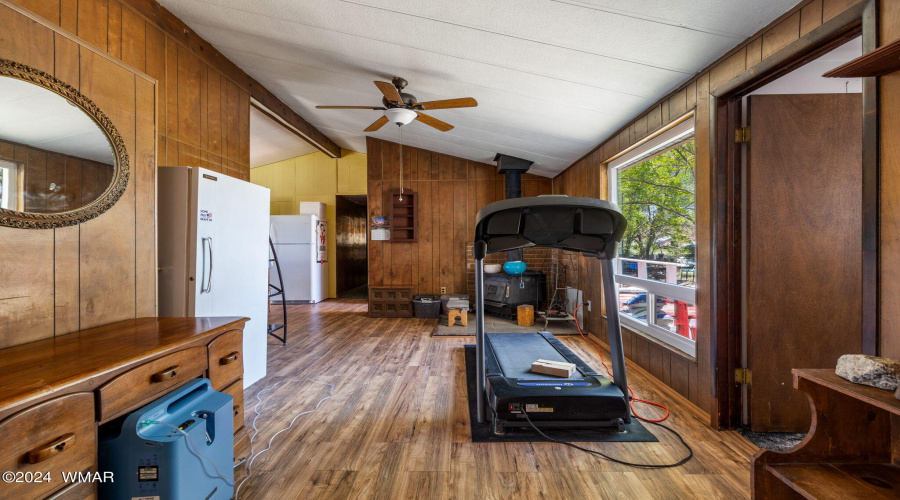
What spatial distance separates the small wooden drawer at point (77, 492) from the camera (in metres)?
1.01

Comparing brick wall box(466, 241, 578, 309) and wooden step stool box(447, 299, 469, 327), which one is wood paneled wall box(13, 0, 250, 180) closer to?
wooden step stool box(447, 299, 469, 327)

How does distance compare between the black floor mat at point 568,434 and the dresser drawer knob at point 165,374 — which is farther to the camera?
the black floor mat at point 568,434

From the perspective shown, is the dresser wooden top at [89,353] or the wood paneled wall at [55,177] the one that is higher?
the wood paneled wall at [55,177]

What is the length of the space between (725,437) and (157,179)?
3861mm

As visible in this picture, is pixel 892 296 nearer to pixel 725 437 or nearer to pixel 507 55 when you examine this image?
pixel 725 437

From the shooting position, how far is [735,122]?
219 cm

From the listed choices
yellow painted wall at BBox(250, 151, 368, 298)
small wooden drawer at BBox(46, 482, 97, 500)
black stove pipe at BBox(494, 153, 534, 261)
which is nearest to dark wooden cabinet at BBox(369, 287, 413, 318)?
black stove pipe at BBox(494, 153, 534, 261)

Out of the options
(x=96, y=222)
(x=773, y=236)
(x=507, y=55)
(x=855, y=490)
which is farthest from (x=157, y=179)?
(x=773, y=236)

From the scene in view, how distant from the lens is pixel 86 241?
1.80 meters

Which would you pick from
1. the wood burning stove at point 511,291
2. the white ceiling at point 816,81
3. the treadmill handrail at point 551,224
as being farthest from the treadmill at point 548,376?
the wood burning stove at point 511,291

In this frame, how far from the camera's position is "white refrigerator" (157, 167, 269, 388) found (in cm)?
232

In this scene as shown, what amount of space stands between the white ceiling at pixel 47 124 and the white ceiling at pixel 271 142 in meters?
3.04

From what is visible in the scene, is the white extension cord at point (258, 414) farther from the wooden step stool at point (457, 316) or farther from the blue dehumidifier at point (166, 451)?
the wooden step stool at point (457, 316)

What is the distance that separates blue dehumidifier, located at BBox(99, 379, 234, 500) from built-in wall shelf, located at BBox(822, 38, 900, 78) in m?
2.53
